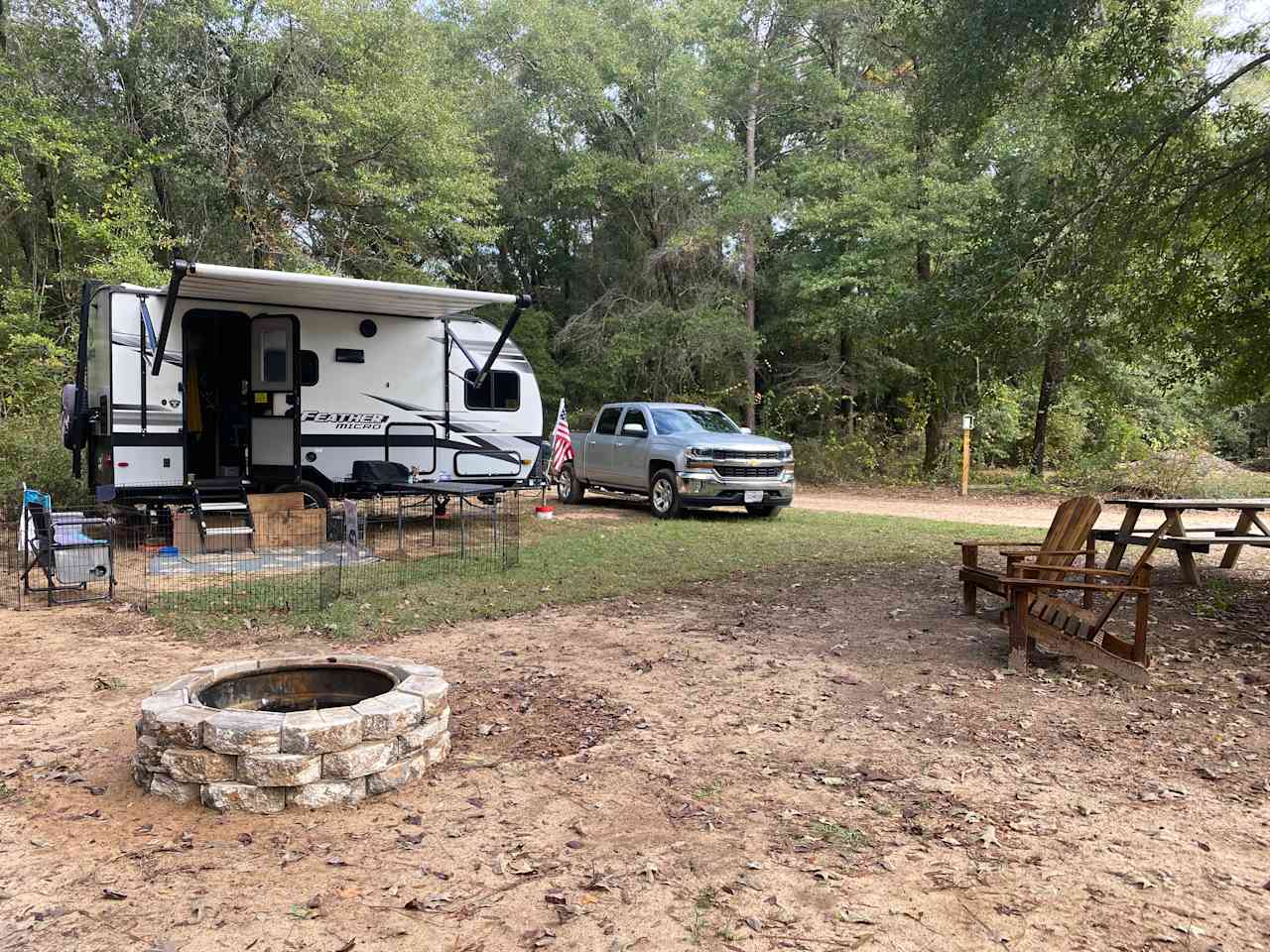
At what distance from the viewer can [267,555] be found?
968cm

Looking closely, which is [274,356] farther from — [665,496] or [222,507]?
[665,496]

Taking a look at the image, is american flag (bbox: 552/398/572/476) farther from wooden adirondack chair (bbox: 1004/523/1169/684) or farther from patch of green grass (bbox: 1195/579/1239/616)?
wooden adirondack chair (bbox: 1004/523/1169/684)

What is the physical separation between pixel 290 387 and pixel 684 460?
5.25 metres

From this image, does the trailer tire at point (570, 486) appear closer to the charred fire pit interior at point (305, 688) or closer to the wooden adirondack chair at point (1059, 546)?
the wooden adirondack chair at point (1059, 546)

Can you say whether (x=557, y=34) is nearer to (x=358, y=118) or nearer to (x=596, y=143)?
(x=596, y=143)

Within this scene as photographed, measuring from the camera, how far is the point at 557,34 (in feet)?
79.1

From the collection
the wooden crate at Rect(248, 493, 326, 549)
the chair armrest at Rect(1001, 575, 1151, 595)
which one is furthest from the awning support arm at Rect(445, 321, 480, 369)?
the chair armrest at Rect(1001, 575, 1151, 595)

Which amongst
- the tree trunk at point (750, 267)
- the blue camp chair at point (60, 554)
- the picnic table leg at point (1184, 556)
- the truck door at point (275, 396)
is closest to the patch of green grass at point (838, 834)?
the picnic table leg at point (1184, 556)

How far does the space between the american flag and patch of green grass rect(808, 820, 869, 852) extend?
1139 centimetres

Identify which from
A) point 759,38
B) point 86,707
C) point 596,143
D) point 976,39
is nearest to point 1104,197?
point 976,39

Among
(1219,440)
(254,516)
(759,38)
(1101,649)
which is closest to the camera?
(1101,649)

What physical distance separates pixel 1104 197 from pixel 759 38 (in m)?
17.9

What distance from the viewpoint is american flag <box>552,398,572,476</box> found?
14758 millimetres

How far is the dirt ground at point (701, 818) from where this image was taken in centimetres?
289
